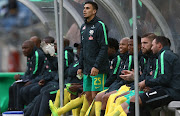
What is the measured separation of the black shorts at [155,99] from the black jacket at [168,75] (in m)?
0.06

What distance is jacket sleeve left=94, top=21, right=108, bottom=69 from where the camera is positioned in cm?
739

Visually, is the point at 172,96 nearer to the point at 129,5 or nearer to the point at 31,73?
the point at 129,5

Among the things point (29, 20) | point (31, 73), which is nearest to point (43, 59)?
point (31, 73)

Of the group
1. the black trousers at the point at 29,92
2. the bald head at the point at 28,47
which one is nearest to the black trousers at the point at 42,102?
the black trousers at the point at 29,92

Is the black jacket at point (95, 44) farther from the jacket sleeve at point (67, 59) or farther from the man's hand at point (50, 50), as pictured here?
the man's hand at point (50, 50)

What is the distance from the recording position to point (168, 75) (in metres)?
6.29

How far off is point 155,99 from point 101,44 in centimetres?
150

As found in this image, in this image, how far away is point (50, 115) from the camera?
9.01m

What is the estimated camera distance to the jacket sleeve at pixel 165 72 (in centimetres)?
629

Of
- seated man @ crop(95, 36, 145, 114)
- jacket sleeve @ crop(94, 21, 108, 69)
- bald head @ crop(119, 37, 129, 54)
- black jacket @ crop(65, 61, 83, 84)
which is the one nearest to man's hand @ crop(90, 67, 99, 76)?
jacket sleeve @ crop(94, 21, 108, 69)

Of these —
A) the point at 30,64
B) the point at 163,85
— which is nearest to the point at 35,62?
the point at 30,64

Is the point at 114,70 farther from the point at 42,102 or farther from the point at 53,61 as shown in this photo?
the point at 53,61

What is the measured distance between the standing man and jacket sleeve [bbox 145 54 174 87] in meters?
1.21

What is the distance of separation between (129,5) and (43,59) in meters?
2.00
